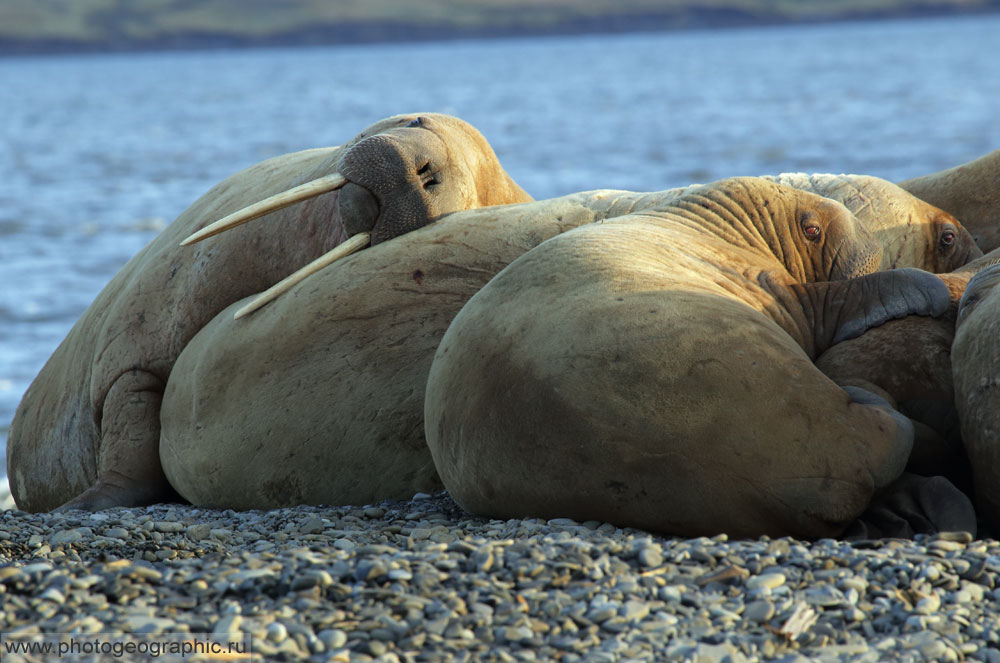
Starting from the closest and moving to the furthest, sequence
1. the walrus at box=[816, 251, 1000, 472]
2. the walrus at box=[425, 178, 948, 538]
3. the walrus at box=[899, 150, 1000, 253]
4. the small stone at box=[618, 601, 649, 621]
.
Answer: the small stone at box=[618, 601, 649, 621]
the walrus at box=[425, 178, 948, 538]
the walrus at box=[816, 251, 1000, 472]
the walrus at box=[899, 150, 1000, 253]

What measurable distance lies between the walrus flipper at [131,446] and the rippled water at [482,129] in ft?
13.2

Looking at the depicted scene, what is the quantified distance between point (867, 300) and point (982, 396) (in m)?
0.85

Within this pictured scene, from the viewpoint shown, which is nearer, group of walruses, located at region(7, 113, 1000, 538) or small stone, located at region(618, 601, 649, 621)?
small stone, located at region(618, 601, 649, 621)

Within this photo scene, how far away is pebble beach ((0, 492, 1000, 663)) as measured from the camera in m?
3.00

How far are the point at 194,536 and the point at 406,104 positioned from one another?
43.6 meters

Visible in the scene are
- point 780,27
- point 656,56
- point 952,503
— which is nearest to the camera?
point 952,503

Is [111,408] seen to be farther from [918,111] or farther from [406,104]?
[406,104]

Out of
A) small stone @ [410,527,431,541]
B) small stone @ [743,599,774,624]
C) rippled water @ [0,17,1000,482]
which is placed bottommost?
rippled water @ [0,17,1000,482]

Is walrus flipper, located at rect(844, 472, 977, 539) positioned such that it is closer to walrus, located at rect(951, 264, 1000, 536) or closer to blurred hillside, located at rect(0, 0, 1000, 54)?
walrus, located at rect(951, 264, 1000, 536)

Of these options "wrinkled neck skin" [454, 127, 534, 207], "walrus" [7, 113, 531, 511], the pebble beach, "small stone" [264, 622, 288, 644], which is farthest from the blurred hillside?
"small stone" [264, 622, 288, 644]

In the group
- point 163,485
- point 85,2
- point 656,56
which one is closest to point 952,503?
point 163,485

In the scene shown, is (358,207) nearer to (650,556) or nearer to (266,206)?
(266,206)

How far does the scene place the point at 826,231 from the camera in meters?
5.35

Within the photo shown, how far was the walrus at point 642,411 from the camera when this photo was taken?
3910mm
